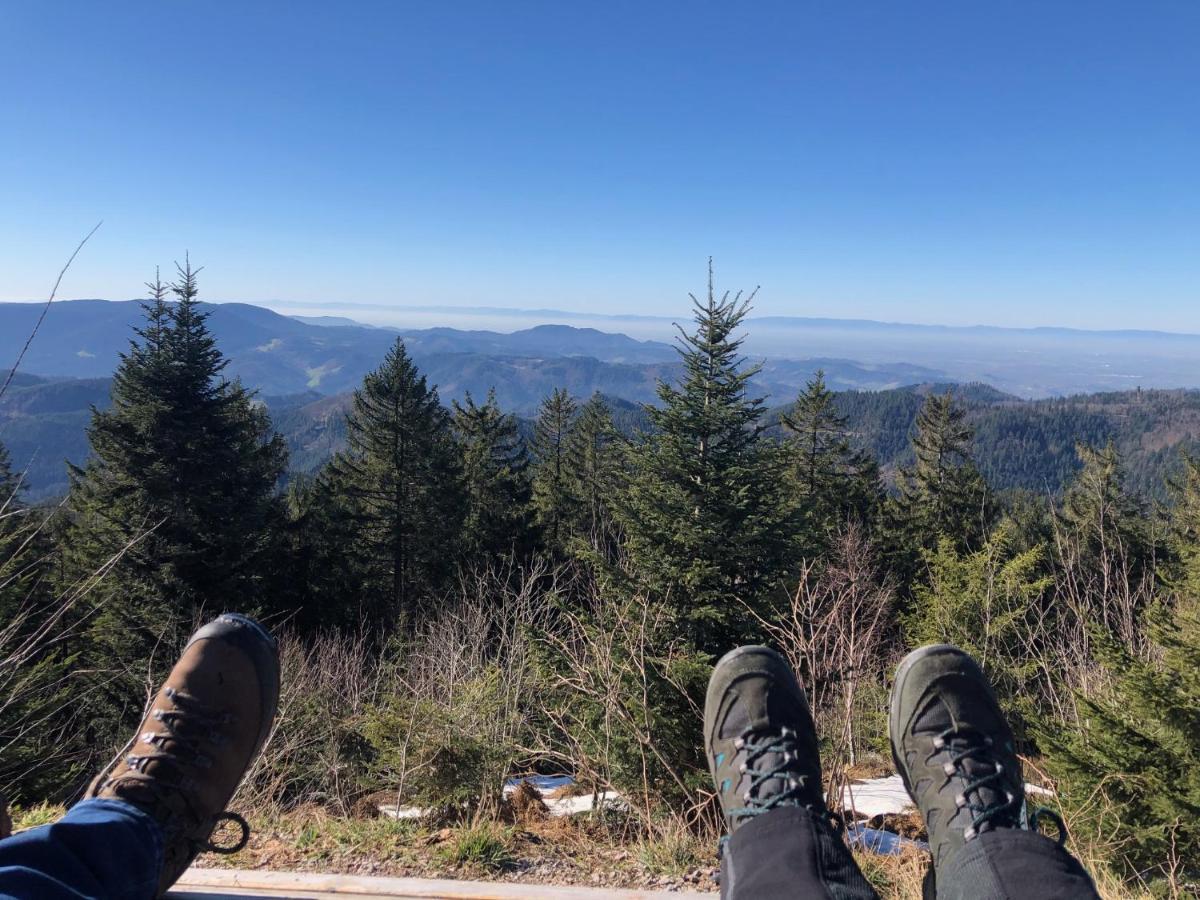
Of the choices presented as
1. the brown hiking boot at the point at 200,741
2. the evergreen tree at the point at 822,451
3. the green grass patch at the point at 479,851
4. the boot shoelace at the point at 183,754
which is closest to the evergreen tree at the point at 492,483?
the evergreen tree at the point at 822,451

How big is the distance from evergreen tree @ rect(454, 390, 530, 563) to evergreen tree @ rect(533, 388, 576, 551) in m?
1.08

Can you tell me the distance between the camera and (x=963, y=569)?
12.6 metres

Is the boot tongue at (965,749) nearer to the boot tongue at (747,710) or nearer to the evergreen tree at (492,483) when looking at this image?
the boot tongue at (747,710)

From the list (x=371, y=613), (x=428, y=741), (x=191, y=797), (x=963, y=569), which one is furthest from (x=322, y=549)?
(x=191, y=797)

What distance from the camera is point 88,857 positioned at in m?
1.79

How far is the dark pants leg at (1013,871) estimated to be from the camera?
183 centimetres

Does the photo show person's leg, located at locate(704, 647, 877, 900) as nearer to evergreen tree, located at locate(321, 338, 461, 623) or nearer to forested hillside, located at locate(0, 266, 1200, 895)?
forested hillside, located at locate(0, 266, 1200, 895)

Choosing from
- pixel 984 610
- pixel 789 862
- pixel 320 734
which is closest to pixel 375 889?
pixel 789 862

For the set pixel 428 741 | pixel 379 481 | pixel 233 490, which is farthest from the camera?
pixel 379 481

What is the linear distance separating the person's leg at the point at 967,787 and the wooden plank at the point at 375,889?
910 mm

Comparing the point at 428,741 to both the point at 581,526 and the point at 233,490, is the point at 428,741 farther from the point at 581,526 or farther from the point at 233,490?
the point at 581,526

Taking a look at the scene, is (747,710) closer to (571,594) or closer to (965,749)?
(965,749)

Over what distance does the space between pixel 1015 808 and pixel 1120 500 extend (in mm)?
29059

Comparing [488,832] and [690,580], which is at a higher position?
[488,832]
